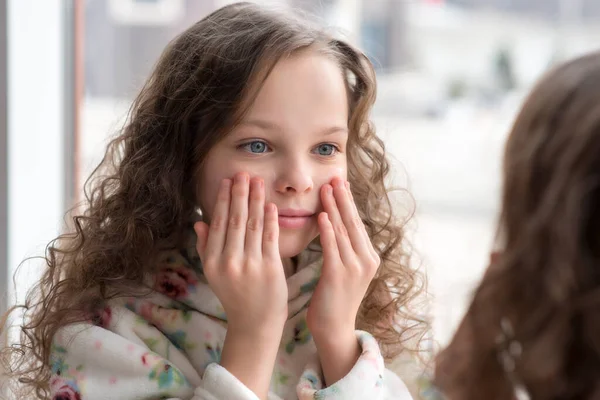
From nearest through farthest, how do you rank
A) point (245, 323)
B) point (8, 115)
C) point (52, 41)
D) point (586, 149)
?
point (586, 149), point (245, 323), point (8, 115), point (52, 41)

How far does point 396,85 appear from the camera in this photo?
76.4 inches

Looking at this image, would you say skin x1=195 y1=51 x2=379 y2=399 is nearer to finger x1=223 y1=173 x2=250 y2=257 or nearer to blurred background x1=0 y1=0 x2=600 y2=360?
finger x1=223 y1=173 x2=250 y2=257

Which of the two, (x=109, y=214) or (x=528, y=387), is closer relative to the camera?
(x=528, y=387)

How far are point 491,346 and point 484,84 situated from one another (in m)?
1.27

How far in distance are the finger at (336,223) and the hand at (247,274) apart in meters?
0.08

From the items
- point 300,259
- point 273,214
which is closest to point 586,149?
point 273,214

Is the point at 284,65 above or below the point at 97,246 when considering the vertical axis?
above

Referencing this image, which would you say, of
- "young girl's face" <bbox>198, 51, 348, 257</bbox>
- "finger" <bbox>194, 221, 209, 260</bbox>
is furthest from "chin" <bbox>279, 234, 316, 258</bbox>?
"finger" <bbox>194, 221, 209, 260</bbox>

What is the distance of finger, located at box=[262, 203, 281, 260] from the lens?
103 cm

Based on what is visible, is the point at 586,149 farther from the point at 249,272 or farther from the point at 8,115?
the point at 8,115

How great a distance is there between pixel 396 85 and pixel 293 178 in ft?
3.20

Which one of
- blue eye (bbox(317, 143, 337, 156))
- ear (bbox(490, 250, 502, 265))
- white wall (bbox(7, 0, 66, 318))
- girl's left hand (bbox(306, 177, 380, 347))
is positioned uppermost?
ear (bbox(490, 250, 502, 265))

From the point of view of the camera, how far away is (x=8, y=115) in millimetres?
1814

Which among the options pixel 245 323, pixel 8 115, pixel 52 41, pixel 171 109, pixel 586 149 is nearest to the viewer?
pixel 586 149
